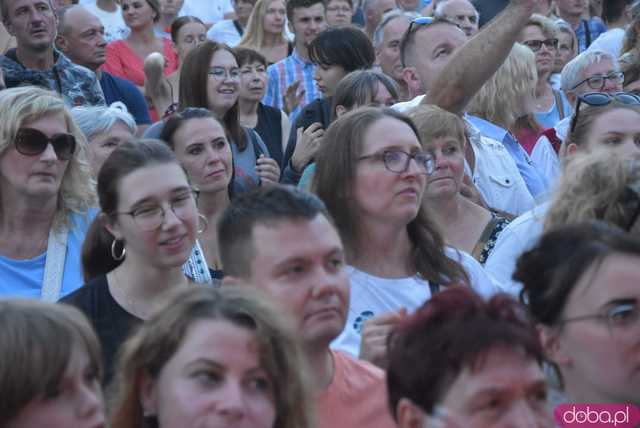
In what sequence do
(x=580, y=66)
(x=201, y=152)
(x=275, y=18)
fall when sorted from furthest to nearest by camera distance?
(x=275, y=18) → (x=580, y=66) → (x=201, y=152)

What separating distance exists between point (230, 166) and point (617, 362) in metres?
3.07

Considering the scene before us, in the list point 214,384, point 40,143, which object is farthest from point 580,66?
point 214,384

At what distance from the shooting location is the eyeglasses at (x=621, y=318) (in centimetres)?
294

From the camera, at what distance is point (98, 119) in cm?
594

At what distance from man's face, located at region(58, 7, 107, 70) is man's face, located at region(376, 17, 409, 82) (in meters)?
2.02

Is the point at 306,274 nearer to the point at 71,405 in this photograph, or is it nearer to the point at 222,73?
the point at 71,405

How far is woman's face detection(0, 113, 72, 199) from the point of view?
4934 millimetres

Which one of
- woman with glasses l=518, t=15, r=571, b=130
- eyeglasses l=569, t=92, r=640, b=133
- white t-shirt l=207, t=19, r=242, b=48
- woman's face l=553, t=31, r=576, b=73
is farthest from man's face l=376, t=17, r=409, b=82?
eyeglasses l=569, t=92, r=640, b=133

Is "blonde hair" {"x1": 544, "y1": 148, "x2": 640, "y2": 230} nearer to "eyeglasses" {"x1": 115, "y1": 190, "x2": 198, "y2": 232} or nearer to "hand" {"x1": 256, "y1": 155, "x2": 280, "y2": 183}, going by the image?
"eyeglasses" {"x1": 115, "y1": 190, "x2": 198, "y2": 232}

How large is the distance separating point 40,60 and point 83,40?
951 mm

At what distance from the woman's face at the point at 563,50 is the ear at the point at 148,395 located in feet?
24.5

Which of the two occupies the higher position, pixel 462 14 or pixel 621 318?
pixel 621 318

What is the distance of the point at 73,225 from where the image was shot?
505 cm

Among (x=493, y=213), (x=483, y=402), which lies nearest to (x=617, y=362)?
(x=483, y=402)
